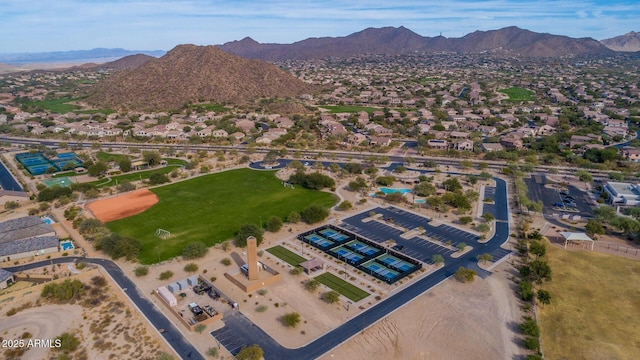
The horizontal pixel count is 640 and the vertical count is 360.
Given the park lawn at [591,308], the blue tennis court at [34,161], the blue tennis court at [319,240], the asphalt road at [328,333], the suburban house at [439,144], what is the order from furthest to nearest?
the suburban house at [439,144], the blue tennis court at [34,161], the blue tennis court at [319,240], the park lawn at [591,308], the asphalt road at [328,333]

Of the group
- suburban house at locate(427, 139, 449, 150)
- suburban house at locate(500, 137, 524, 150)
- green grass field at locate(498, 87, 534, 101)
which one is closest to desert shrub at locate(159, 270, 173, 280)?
suburban house at locate(427, 139, 449, 150)

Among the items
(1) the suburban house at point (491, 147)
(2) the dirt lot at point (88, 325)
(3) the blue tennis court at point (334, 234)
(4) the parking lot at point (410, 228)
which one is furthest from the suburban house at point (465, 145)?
(2) the dirt lot at point (88, 325)

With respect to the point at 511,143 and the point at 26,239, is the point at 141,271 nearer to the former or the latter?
the point at 26,239

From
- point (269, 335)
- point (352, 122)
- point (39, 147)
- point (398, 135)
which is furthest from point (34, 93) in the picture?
point (269, 335)

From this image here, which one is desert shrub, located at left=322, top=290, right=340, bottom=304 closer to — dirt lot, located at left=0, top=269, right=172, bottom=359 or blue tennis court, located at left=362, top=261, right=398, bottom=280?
blue tennis court, located at left=362, top=261, right=398, bottom=280

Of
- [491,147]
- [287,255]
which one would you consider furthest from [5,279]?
[491,147]

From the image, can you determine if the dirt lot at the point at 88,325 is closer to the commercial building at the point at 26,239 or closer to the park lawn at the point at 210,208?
the commercial building at the point at 26,239
